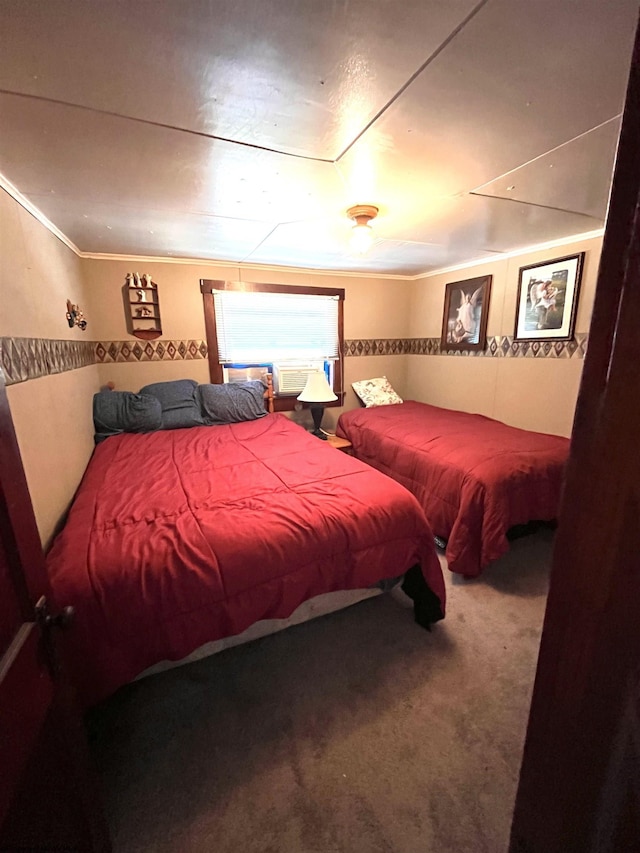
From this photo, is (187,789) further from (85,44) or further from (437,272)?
(437,272)

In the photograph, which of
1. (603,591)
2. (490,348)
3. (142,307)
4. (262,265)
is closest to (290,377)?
(262,265)

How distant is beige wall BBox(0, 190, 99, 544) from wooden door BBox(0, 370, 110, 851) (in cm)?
84

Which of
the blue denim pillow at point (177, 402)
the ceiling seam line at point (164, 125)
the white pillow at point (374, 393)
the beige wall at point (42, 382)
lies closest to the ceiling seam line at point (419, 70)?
the ceiling seam line at point (164, 125)

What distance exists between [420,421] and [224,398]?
1832mm

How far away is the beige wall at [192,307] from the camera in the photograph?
9.91 feet

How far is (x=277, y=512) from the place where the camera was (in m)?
1.51

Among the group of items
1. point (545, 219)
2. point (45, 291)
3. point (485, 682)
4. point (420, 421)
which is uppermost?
point (545, 219)

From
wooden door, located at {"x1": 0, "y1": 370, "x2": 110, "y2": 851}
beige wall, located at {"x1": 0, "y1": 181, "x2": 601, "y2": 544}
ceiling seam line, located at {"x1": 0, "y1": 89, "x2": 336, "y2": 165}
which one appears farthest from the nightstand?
wooden door, located at {"x1": 0, "y1": 370, "x2": 110, "y2": 851}

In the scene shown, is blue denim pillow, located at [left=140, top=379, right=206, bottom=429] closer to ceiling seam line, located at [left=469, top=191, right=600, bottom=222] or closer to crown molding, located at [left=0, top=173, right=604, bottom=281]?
crown molding, located at [left=0, top=173, right=604, bottom=281]

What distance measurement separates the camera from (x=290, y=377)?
371 cm

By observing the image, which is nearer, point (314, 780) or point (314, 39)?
point (314, 39)

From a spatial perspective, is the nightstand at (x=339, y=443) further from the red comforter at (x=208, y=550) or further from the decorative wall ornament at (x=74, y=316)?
the decorative wall ornament at (x=74, y=316)

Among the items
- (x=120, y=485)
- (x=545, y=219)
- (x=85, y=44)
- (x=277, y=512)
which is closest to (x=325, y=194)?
(x=85, y=44)

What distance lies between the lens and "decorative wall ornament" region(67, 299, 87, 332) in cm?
236
